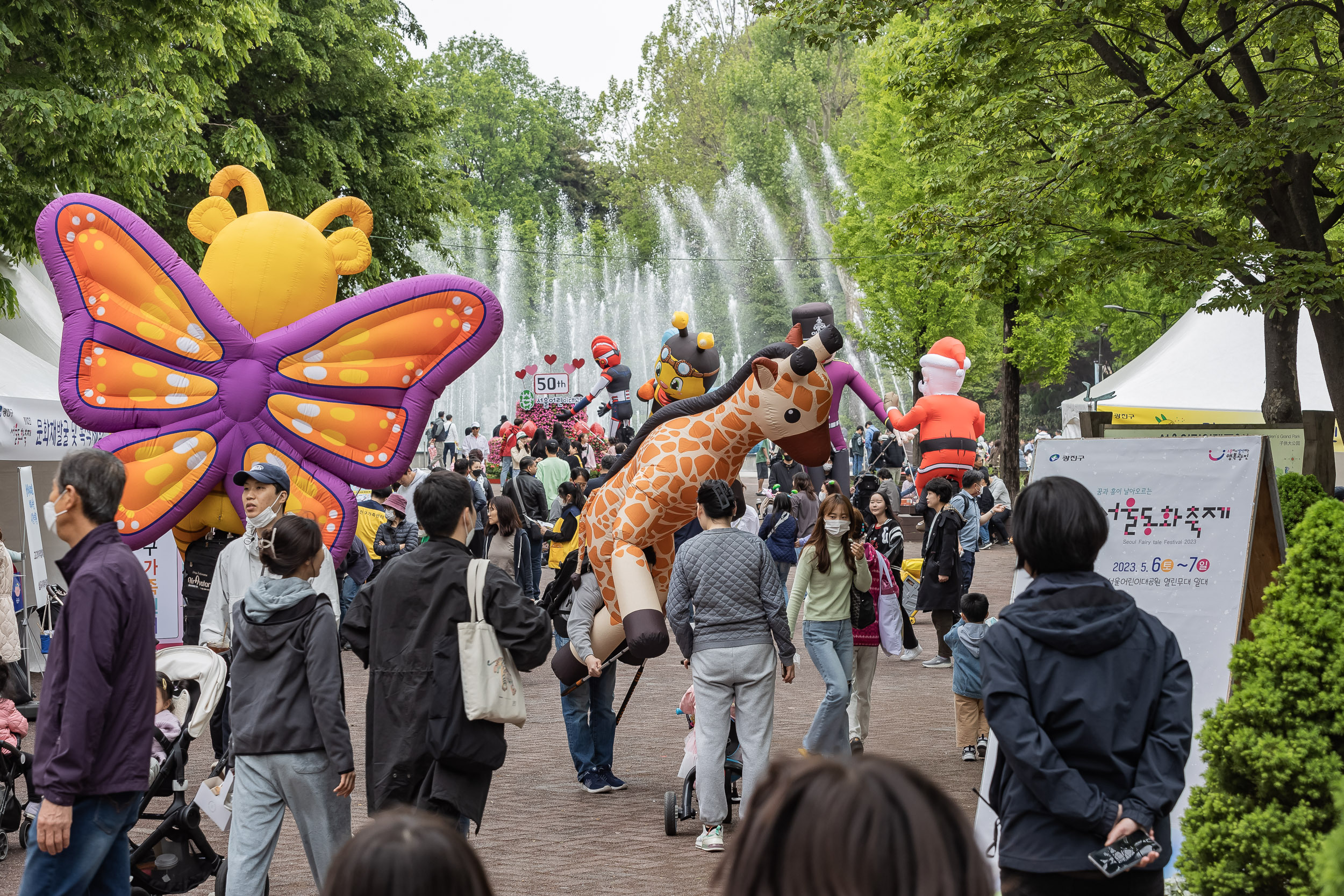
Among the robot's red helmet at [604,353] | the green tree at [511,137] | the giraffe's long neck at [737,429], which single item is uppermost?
the green tree at [511,137]

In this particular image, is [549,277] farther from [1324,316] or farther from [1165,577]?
[1165,577]

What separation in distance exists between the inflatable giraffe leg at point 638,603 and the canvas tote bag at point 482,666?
256cm

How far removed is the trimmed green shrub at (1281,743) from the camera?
12.3 feet

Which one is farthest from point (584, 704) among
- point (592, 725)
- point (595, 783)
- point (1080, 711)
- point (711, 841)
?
point (1080, 711)

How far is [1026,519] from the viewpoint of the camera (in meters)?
3.46

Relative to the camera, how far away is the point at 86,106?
35.6 feet

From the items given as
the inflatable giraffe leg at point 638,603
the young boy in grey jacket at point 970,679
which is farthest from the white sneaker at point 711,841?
the young boy in grey jacket at point 970,679

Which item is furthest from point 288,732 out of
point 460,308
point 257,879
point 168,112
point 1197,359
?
point 1197,359

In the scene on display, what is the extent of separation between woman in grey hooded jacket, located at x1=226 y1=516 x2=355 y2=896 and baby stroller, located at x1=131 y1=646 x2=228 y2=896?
2.01ft

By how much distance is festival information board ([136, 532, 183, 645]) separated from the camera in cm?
1043

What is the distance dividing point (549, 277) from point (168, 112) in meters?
48.8

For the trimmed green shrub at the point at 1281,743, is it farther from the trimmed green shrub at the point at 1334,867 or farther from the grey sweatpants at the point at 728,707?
the grey sweatpants at the point at 728,707

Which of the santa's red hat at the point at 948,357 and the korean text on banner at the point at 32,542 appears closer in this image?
the korean text on banner at the point at 32,542

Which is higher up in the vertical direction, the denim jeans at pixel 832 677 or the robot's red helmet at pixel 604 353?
the robot's red helmet at pixel 604 353
